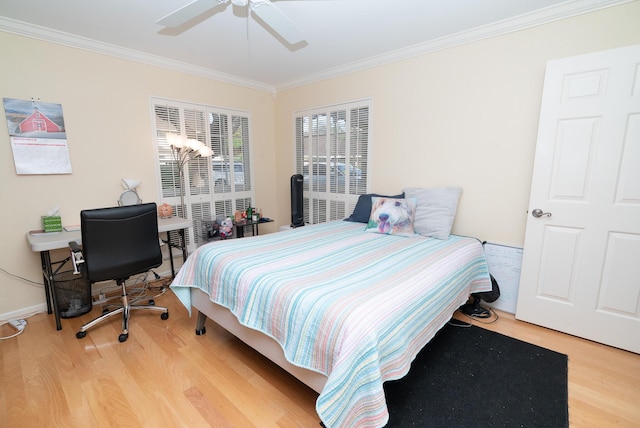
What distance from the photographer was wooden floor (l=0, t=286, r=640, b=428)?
153 centimetres

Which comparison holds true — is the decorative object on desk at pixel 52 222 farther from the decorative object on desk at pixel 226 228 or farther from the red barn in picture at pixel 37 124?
the decorative object on desk at pixel 226 228

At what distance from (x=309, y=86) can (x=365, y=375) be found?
364 centimetres

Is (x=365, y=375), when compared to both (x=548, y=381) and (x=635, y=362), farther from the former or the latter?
(x=635, y=362)

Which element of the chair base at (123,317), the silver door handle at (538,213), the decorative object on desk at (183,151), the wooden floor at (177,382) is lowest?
the wooden floor at (177,382)

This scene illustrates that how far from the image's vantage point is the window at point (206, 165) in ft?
10.9

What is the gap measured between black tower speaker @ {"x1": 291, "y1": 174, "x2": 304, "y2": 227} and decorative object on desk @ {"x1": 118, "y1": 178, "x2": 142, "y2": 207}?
5.95 feet

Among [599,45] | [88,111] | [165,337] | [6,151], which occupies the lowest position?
[165,337]

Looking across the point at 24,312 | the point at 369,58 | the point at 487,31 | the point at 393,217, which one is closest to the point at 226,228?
the point at 24,312

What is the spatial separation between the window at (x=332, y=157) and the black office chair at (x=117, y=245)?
7.01ft

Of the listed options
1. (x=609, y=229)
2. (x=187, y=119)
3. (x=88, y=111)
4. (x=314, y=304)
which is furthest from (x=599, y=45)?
(x=88, y=111)

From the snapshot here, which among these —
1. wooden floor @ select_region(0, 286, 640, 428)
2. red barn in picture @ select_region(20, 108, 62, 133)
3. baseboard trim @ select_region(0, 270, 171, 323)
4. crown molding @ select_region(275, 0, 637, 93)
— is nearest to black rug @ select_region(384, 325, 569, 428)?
wooden floor @ select_region(0, 286, 640, 428)

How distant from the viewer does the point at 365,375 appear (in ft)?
3.79

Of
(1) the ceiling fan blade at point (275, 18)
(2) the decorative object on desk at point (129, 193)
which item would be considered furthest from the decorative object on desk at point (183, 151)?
(1) the ceiling fan blade at point (275, 18)

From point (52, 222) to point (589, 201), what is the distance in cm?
439
